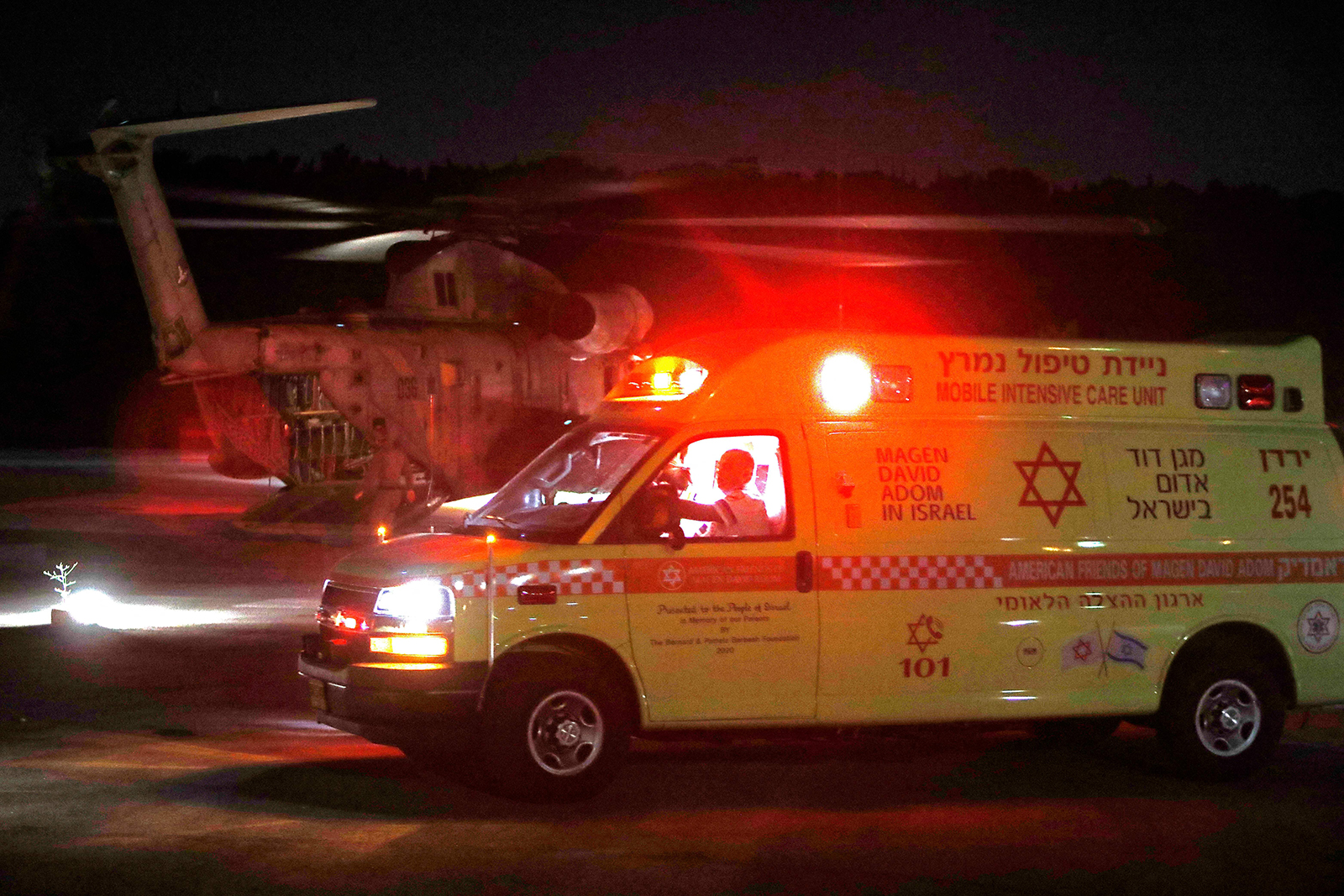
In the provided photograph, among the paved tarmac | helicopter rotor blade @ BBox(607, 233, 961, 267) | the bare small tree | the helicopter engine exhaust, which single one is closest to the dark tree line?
the helicopter engine exhaust

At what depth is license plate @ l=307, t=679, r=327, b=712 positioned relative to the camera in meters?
7.61

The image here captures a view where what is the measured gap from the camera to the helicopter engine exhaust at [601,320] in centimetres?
2328

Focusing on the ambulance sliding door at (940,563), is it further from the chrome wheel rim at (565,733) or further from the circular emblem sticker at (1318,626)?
the circular emblem sticker at (1318,626)

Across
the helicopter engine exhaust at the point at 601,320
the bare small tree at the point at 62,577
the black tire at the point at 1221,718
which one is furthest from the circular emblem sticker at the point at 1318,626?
the helicopter engine exhaust at the point at 601,320

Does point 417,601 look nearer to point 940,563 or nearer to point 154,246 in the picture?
point 940,563

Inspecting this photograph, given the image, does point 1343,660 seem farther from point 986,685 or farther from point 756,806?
point 756,806

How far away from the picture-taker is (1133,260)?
157 feet

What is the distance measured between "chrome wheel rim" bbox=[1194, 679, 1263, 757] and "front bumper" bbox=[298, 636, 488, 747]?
162 inches

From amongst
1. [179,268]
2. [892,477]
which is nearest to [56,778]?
[892,477]

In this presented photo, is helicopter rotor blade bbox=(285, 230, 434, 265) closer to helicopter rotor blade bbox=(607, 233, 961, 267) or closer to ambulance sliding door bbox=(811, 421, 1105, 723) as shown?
helicopter rotor blade bbox=(607, 233, 961, 267)

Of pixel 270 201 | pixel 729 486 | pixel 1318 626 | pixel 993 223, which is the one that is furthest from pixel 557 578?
pixel 270 201

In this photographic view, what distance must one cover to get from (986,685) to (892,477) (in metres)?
1.23

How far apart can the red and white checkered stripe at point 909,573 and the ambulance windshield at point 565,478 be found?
1.23 metres

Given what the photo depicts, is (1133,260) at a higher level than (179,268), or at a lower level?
higher
